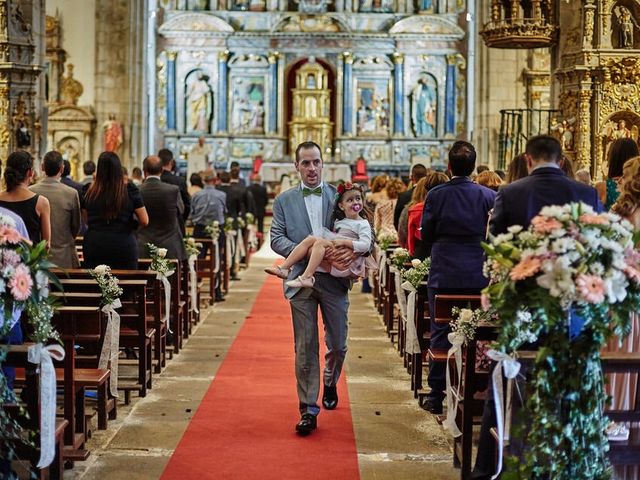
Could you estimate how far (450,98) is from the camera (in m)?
37.1

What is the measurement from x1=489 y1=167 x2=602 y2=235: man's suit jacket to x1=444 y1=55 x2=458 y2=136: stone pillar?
101 ft

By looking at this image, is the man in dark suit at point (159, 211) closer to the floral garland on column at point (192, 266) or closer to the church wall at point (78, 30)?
the floral garland on column at point (192, 266)

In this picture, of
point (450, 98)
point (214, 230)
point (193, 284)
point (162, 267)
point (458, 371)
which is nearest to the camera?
point (458, 371)

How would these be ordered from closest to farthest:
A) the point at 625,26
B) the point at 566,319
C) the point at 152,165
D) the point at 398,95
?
the point at 566,319
the point at 152,165
the point at 625,26
the point at 398,95

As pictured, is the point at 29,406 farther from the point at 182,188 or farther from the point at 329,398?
the point at 182,188

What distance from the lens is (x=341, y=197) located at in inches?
329

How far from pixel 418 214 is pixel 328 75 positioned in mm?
27888

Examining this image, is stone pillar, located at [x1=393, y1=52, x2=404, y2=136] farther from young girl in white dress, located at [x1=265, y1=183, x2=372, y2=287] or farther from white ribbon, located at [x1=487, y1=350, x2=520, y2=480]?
white ribbon, located at [x1=487, y1=350, x2=520, y2=480]

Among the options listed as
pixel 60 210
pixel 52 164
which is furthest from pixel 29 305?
pixel 52 164

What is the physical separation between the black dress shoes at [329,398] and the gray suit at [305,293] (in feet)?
2.45

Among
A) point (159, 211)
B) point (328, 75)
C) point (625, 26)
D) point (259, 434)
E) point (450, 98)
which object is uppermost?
point (328, 75)

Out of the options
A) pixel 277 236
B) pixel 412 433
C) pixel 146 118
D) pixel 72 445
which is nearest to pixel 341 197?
pixel 277 236

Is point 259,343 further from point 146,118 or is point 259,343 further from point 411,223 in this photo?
point 146,118

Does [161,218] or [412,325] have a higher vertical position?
[161,218]
